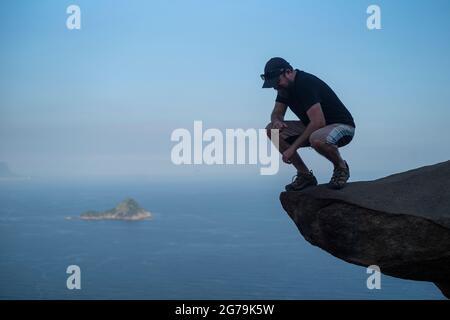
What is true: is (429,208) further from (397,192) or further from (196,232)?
(196,232)

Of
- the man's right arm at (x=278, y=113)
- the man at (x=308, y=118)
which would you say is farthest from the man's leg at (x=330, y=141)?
the man's right arm at (x=278, y=113)

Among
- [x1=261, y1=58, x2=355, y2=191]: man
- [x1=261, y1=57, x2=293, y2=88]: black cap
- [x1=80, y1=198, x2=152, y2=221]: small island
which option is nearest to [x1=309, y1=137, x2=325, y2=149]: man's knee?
[x1=261, y1=58, x2=355, y2=191]: man

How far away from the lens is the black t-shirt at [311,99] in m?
4.52

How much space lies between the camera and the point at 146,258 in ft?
176

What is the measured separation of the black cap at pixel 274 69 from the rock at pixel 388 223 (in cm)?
110

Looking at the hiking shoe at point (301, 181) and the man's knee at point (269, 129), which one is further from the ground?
the man's knee at point (269, 129)

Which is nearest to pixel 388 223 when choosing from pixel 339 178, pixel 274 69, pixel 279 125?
pixel 339 178

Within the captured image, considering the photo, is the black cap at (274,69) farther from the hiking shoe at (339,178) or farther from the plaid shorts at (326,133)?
the hiking shoe at (339,178)

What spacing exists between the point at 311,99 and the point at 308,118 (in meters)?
0.27

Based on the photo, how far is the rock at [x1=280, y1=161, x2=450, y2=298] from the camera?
4219mm

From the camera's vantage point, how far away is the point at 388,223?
168 inches

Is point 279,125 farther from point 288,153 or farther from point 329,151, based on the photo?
point 329,151
